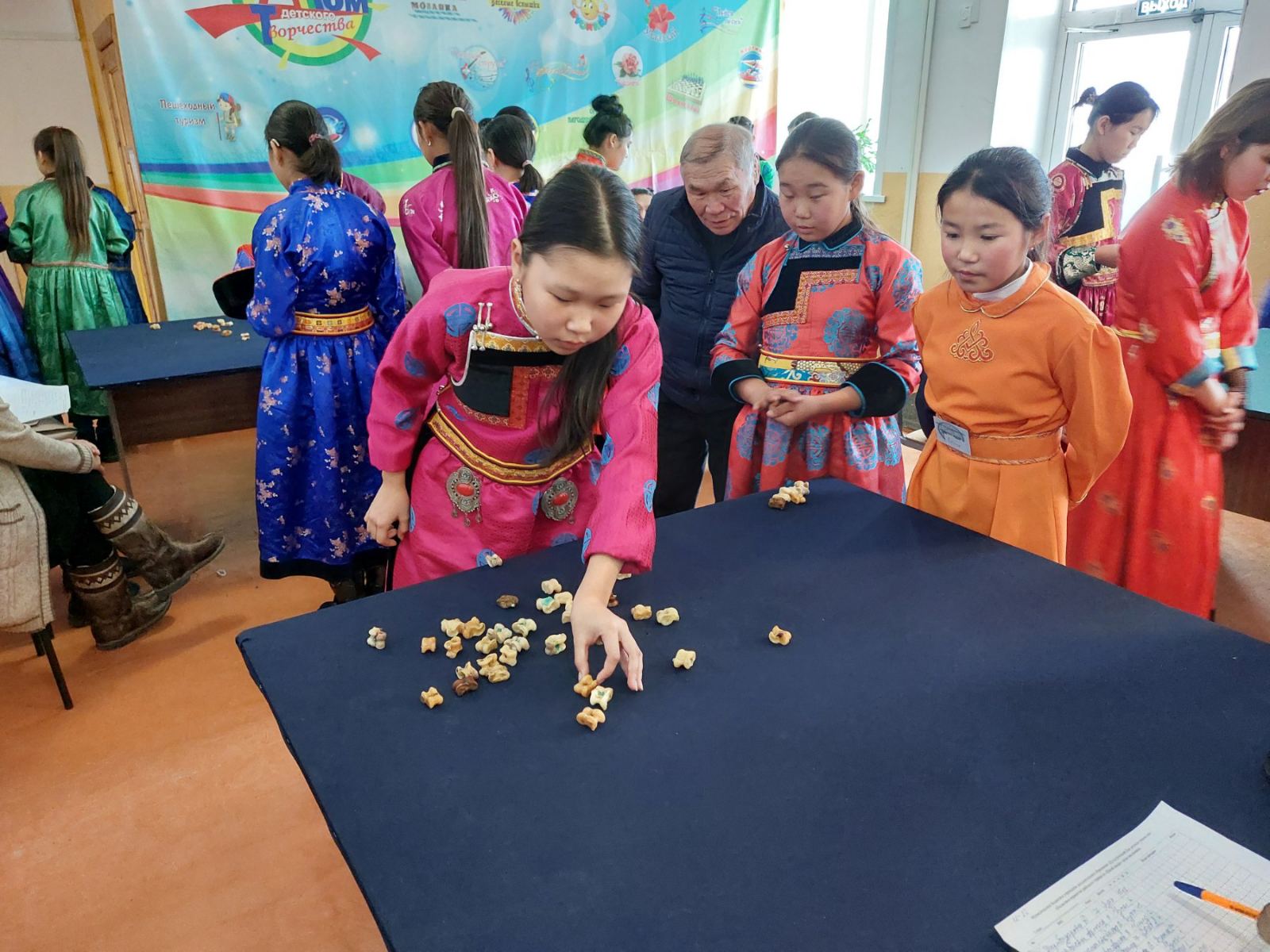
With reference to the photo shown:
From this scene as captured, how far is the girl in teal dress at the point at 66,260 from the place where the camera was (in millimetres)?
3803

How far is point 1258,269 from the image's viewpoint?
4.20 meters

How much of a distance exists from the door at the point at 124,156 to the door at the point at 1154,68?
196 inches

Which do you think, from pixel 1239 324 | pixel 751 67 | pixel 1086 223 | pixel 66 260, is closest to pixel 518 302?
pixel 1239 324

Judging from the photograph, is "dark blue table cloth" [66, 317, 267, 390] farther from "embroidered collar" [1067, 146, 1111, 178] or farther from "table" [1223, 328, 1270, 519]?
"embroidered collar" [1067, 146, 1111, 178]

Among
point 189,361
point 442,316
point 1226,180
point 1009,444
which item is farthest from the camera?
point 189,361

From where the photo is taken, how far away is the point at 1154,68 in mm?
4734

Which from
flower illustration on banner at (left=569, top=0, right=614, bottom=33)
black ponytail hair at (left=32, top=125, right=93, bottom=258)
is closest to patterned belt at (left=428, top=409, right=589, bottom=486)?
black ponytail hair at (left=32, top=125, right=93, bottom=258)

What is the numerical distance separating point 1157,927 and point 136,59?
15.9 ft

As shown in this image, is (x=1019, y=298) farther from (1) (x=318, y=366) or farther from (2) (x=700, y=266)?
(1) (x=318, y=366)

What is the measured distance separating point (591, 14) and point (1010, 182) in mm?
4300

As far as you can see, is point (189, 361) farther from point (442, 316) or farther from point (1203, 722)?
point (1203, 722)

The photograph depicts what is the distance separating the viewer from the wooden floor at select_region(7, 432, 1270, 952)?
159 centimetres

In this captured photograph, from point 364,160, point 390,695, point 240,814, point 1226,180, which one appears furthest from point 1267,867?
Answer: point 364,160

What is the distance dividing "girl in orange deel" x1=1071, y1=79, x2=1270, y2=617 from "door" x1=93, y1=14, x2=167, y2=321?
430 centimetres
